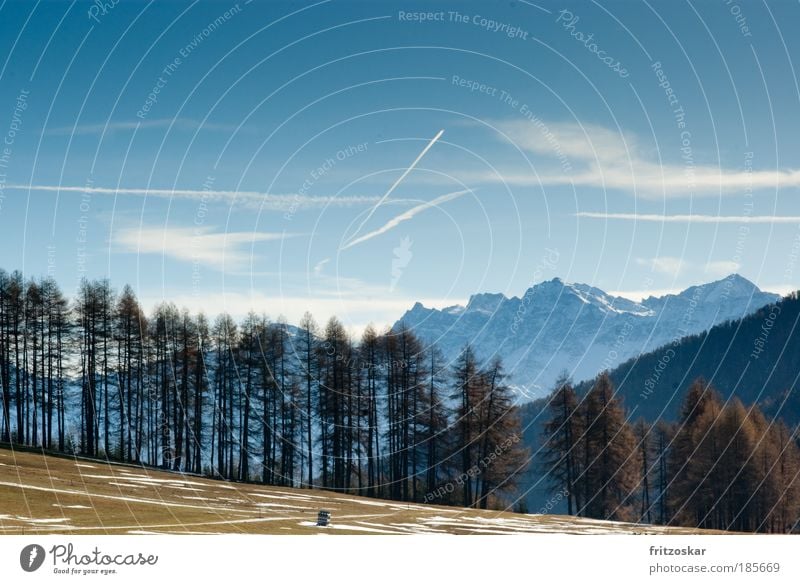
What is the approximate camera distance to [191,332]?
8831cm

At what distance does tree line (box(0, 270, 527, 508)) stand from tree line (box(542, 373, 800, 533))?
480cm

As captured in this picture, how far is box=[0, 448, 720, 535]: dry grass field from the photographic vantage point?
40.1 m

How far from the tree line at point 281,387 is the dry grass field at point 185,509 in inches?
440

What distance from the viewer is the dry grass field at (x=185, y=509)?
4012cm

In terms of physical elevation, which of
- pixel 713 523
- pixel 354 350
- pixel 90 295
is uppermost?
pixel 90 295

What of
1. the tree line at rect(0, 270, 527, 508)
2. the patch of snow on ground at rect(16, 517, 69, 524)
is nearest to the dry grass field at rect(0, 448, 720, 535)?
the patch of snow on ground at rect(16, 517, 69, 524)

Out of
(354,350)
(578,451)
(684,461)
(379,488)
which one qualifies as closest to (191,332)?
(354,350)

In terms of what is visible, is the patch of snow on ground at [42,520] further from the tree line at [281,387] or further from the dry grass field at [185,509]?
the tree line at [281,387]

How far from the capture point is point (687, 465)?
8300cm

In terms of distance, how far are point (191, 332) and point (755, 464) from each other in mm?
57495

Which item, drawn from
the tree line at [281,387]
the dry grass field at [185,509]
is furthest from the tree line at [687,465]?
the dry grass field at [185,509]
